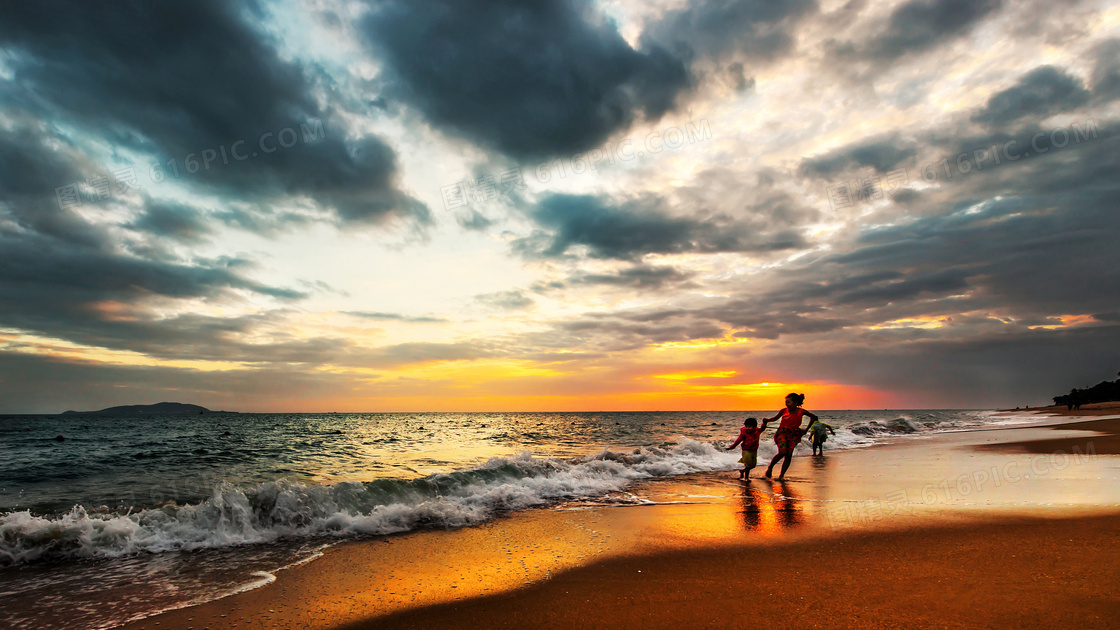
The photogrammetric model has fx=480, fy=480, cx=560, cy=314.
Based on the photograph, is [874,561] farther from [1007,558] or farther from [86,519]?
[86,519]

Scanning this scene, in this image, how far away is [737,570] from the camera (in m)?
5.50

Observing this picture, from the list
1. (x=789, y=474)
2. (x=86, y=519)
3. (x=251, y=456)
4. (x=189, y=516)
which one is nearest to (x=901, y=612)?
(x=189, y=516)

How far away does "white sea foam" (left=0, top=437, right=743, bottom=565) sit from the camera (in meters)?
7.03

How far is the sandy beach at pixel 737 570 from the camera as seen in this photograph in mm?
4254

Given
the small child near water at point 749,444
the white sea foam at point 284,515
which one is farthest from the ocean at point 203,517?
the small child near water at point 749,444

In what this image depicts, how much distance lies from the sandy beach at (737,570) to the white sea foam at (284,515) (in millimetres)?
916

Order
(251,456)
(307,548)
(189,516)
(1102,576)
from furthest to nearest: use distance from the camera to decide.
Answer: (251,456), (189,516), (307,548), (1102,576)

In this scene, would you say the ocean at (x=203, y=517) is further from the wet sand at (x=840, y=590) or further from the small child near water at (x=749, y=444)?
the wet sand at (x=840, y=590)

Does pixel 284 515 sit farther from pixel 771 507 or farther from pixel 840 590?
pixel 771 507

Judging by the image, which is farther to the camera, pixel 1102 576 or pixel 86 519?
pixel 86 519

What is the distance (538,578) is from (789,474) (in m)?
12.0

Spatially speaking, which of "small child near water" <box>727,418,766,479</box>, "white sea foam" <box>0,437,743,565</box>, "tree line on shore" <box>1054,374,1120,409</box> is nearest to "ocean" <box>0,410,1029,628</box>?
"white sea foam" <box>0,437,743,565</box>

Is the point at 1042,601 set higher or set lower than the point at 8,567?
higher

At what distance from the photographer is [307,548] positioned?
732cm
